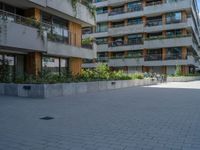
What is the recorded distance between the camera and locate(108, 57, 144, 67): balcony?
4808cm

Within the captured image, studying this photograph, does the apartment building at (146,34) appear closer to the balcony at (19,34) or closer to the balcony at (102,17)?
the balcony at (102,17)

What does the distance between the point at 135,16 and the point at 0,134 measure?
45505 mm

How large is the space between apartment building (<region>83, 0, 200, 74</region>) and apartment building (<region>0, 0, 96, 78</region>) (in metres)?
21.5

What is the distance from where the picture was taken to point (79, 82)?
1692cm

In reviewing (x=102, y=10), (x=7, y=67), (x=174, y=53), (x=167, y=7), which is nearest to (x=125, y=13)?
(x=102, y=10)

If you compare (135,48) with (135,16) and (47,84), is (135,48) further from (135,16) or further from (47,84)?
(47,84)

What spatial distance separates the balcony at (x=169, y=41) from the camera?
43.2 m

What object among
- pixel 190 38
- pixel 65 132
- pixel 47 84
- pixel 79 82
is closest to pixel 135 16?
pixel 190 38

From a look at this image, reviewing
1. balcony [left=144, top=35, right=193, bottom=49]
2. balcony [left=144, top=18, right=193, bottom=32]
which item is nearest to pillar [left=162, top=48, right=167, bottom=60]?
balcony [left=144, top=35, right=193, bottom=49]

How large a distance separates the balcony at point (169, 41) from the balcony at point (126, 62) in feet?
9.59

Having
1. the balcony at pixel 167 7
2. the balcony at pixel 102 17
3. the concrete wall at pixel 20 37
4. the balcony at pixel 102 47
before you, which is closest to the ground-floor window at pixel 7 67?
the concrete wall at pixel 20 37

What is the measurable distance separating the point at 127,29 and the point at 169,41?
29.6 ft

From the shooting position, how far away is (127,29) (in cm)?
5000

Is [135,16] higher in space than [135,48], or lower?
higher
